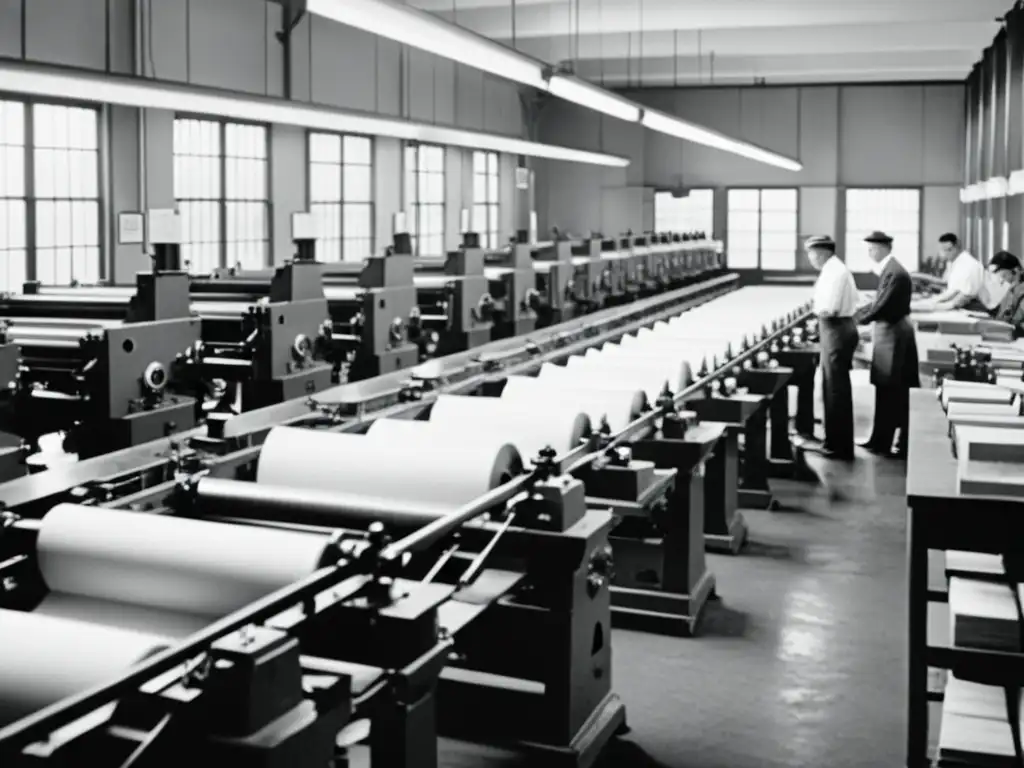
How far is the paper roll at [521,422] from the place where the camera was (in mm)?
3473

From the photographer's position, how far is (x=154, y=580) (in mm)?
2297

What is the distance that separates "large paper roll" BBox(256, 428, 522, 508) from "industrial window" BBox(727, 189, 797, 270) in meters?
18.5

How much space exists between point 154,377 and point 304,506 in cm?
279

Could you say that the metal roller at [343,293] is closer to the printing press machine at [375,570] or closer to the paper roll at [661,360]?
the paper roll at [661,360]

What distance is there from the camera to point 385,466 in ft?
9.69

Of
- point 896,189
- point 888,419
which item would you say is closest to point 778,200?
point 896,189

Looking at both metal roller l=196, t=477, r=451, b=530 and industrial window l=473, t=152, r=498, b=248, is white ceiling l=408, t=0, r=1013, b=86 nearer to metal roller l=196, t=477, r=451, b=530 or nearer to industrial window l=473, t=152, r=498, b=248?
industrial window l=473, t=152, r=498, b=248

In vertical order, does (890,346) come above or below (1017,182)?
below

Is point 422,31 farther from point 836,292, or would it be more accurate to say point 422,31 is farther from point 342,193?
point 342,193

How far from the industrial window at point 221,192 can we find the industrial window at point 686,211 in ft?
33.7

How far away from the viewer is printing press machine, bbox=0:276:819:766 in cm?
175

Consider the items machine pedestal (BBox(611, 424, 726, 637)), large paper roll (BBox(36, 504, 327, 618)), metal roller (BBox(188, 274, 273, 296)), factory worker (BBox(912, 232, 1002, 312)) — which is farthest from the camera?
factory worker (BBox(912, 232, 1002, 312))

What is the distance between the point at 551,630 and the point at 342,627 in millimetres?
996

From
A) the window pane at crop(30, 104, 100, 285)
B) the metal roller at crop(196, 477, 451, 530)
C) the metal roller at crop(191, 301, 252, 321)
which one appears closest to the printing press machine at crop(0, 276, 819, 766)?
the metal roller at crop(196, 477, 451, 530)
